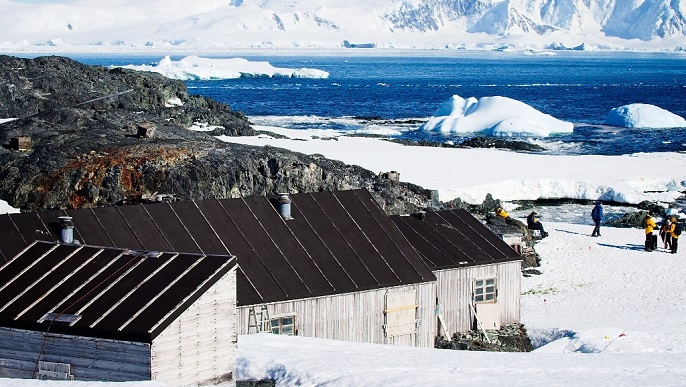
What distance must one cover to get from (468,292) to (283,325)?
16.8 feet

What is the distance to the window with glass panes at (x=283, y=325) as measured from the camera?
2066cm

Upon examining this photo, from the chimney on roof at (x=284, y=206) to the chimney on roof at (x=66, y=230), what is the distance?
14.3ft

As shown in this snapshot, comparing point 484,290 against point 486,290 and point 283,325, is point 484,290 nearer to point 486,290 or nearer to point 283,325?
point 486,290

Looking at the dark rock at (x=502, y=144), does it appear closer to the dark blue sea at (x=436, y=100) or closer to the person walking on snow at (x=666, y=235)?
the dark blue sea at (x=436, y=100)

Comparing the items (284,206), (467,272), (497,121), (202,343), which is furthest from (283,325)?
(497,121)

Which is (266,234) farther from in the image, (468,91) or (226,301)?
(468,91)

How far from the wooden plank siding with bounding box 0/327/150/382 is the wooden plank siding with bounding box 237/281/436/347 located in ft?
15.6

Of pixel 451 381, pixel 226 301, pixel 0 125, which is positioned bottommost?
pixel 451 381

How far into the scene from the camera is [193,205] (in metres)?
21.6

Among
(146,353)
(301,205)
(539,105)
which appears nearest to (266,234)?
(301,205)

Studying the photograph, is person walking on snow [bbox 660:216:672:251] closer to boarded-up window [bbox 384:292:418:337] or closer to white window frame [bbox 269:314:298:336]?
boarded-up window [bbox 384:292:418:337]

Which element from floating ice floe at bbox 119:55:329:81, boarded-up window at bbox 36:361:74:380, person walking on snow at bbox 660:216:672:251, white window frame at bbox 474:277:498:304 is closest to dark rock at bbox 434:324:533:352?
white window frame at bbox 474:277:498:304

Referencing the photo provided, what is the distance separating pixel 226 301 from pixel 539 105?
102 metres

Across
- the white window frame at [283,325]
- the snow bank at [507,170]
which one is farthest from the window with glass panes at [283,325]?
the snow bank at [507,170]
